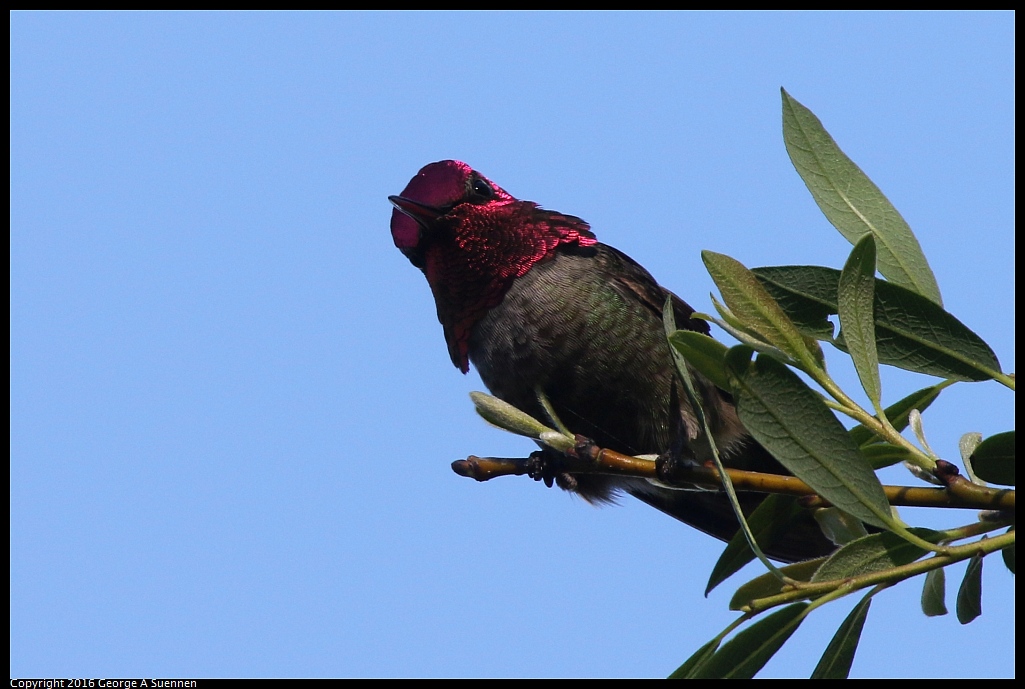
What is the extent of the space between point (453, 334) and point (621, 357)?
78 centimetres

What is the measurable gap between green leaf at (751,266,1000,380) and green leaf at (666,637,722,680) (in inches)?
27.4

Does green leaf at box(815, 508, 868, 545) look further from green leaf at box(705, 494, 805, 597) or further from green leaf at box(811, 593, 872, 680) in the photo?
green leaf at box(811, 593, 872, 680)

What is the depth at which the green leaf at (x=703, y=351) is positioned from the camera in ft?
7.05

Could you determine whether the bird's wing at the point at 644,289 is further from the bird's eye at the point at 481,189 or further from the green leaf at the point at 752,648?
the green leaf at the point at 752,648

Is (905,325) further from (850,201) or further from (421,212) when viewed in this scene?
(421,212)

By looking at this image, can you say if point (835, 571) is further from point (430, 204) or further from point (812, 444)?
point (430, 204)

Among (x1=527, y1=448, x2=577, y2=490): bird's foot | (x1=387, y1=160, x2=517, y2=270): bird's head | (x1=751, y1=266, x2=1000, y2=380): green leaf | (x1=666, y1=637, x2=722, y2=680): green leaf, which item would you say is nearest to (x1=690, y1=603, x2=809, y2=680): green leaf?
(x1=666, y1=637, x2=722, y2=680): green leaf

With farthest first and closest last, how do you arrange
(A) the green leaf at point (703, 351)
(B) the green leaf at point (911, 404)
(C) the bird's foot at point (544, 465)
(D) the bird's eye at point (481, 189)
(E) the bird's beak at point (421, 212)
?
(D) the bird's eye at point (481, 189) < (E) the bird's beak at point (421, 212) < (C) the bird's foot at point (544, 465) < (B) the green leaf at point (911, 404) < (A) the green leaf at point (703, 351)

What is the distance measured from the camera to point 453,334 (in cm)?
427

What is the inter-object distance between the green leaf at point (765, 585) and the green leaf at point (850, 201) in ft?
2.17

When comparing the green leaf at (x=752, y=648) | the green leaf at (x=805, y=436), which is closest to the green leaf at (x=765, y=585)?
the green leaf at (x=752, y=648)

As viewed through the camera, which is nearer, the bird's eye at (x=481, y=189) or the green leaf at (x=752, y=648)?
the green leaf at (x=752, y=648)

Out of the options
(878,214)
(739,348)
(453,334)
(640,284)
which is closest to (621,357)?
(640,284)

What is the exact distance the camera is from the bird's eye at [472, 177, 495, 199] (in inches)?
175
